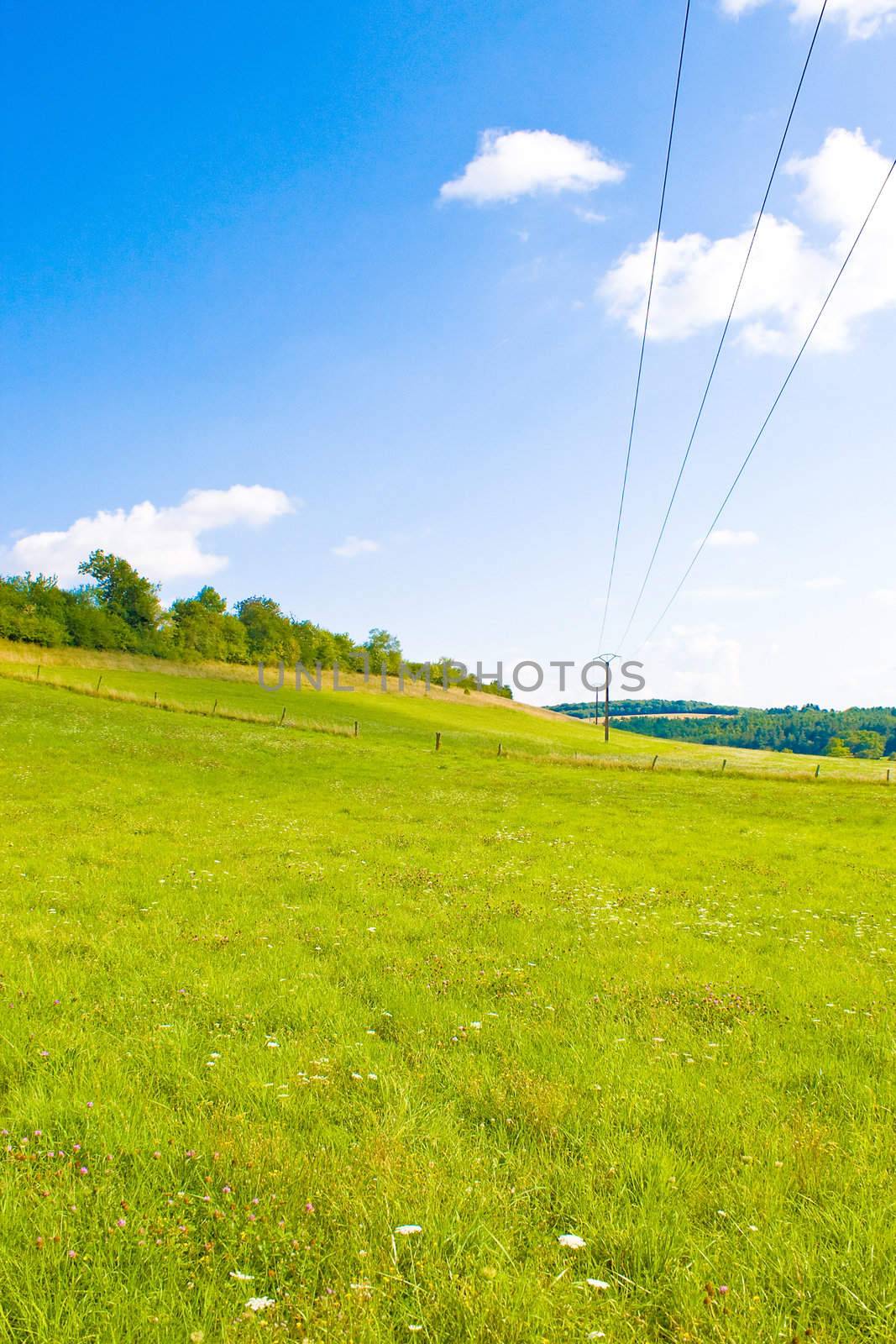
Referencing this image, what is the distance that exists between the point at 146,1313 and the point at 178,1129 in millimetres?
1535

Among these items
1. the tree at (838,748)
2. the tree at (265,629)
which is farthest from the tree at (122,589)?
the tree at (838,748)

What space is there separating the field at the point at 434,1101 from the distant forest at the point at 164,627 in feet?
315

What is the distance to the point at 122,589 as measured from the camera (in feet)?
371

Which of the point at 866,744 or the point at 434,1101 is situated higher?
the point at 434,1101

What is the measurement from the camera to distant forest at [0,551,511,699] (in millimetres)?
96438

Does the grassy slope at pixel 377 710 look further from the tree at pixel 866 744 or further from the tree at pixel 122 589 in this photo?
the tree at pixel 866 744

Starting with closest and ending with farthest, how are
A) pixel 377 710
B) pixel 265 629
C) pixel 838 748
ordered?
pixel 377 710 < pixel 265 629 < pixel 838 748

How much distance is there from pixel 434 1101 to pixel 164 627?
12221cm

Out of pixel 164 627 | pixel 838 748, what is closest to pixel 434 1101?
pixel 164 627

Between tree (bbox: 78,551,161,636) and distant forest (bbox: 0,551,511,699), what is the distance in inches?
5.8

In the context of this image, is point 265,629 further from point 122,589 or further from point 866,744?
point 866,744

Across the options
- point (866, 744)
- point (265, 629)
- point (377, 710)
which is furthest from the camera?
point (866, 744)

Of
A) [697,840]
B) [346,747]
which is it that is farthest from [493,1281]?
[346,747]

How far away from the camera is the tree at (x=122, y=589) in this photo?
112m
